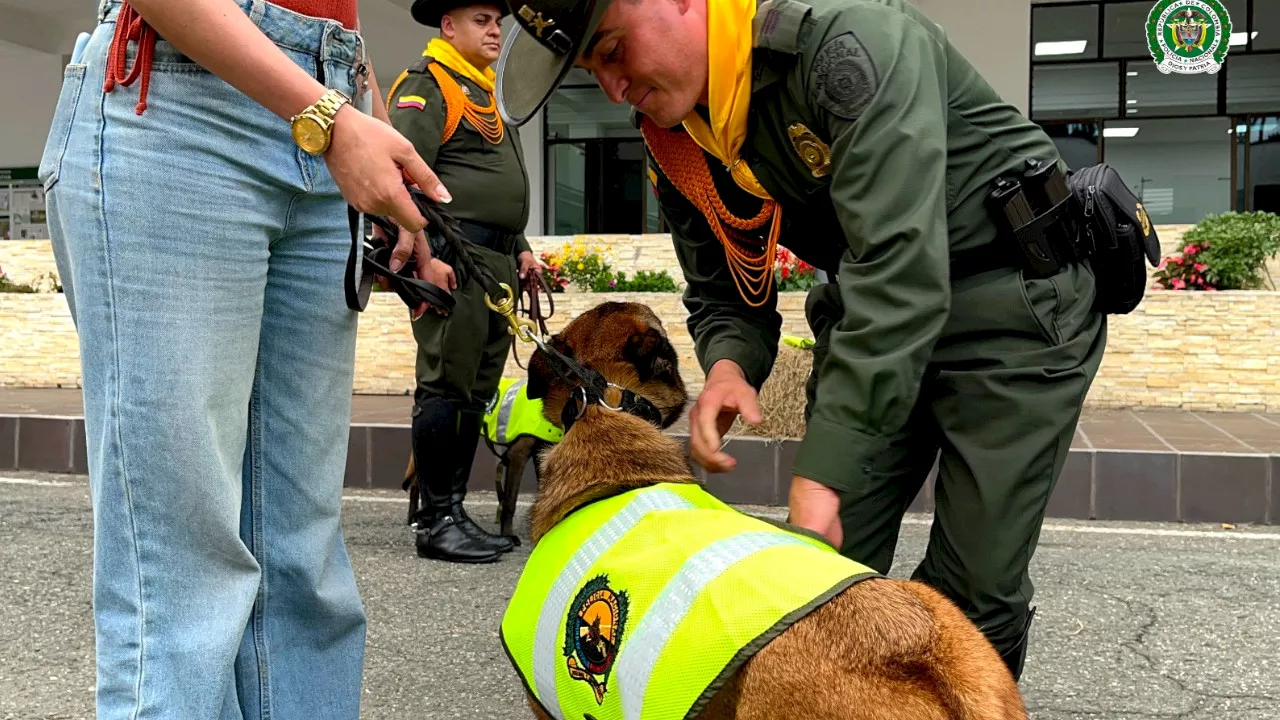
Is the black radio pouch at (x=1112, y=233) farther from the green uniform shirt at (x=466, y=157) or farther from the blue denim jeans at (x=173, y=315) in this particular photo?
the green uniform shirt at (x=466, y=157)

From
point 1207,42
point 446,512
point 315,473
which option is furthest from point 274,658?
point 1207,42

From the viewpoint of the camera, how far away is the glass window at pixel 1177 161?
47.7ft

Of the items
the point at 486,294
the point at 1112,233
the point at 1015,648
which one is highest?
the point at 1112,233

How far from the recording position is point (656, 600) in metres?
1.71

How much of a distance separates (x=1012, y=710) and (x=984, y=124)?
114 cm

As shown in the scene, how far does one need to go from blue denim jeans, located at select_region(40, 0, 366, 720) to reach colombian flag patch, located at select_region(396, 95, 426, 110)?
2697 mm

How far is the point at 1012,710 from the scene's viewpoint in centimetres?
159

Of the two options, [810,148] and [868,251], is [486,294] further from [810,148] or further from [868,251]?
[868,251]

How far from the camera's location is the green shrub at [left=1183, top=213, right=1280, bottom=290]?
26.2 ft

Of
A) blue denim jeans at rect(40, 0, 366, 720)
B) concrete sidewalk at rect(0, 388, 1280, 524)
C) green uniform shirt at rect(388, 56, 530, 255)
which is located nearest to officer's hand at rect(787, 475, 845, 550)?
blue denim jeans at rect(40, 0, 366, 720)

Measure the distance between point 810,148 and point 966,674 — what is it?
0.97m

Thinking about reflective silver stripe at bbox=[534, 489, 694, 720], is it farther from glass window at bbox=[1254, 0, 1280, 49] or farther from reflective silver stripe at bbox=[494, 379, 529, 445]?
glass window at bbox=[1254, 0, 1280, 49]

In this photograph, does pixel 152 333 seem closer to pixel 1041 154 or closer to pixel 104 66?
pixel 104 66

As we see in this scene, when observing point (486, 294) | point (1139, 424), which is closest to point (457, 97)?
point (486, 294)
